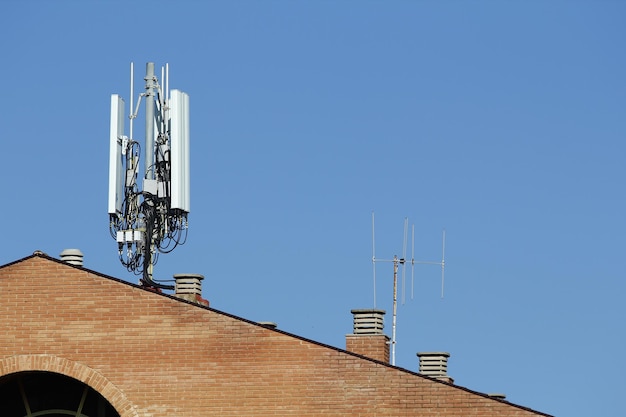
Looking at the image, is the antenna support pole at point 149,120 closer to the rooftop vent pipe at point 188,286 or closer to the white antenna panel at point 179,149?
the white antenna panel at point 179,149

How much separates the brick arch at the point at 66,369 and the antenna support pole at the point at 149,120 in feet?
34.4

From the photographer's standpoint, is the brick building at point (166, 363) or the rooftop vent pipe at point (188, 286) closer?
the brick building at point (166, 363)

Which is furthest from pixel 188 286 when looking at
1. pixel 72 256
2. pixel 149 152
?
pixel 149 152

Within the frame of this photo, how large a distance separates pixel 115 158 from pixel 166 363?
9.63 m

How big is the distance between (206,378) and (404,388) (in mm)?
4057

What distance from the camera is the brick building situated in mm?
33125

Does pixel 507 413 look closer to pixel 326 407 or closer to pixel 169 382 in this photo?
pixel 326 407

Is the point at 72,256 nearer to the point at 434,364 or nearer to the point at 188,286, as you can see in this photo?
the point at 188,286

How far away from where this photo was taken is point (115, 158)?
140ft

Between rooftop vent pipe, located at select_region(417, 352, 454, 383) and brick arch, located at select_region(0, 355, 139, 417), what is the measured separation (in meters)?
6.59

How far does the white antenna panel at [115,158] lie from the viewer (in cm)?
4234

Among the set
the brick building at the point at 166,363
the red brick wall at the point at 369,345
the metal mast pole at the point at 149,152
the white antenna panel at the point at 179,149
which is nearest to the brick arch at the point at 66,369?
the brick building at the point at 166,363

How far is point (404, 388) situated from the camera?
3297cm

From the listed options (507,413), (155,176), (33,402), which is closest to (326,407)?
(507,413)
